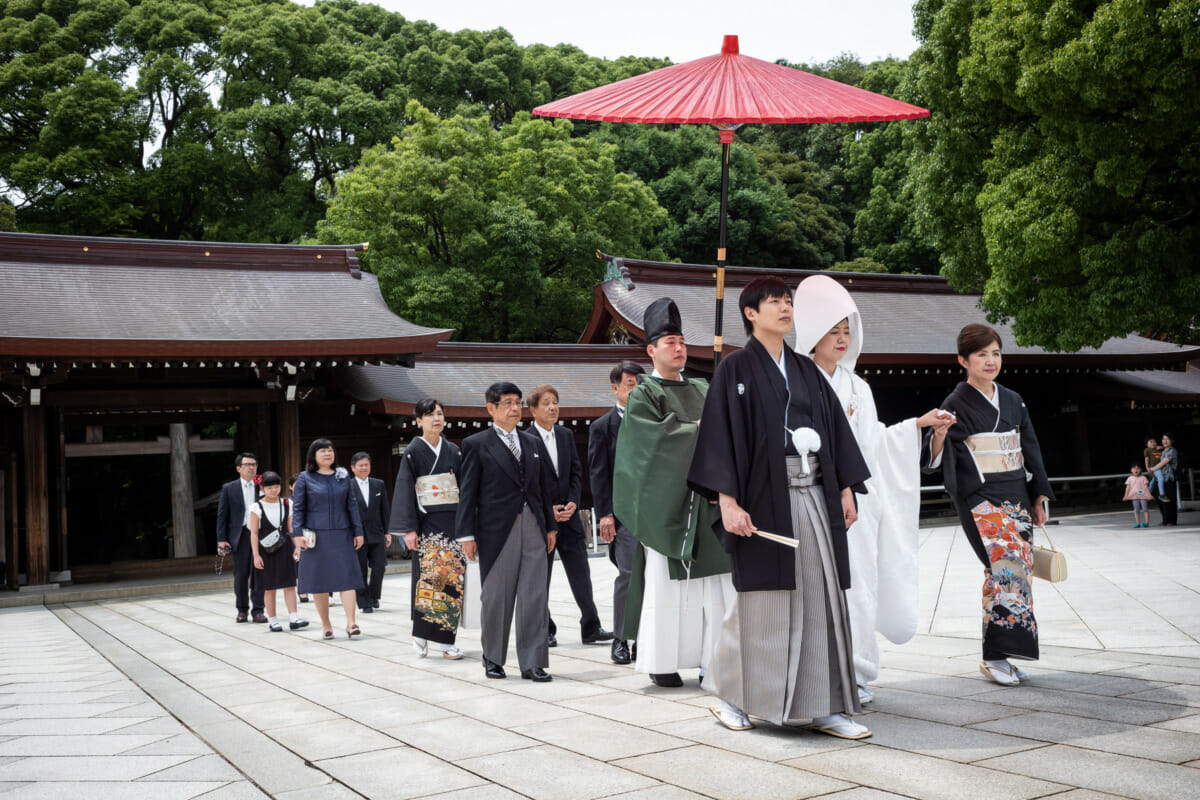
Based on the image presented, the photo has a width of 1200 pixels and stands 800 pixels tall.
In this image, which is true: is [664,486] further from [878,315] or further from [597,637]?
[878,315]

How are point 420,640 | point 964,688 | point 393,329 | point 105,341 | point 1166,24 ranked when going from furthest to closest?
point 393,329 < point 105,341 < point 1166,24 < point 420,640 < point 964,688

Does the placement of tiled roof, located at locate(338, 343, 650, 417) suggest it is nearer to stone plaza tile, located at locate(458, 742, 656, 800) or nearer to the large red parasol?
the large red parasol

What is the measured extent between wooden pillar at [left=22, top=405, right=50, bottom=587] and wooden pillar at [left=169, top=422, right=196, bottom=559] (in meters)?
2.71

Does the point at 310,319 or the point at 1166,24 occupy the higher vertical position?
the point at 1166,24

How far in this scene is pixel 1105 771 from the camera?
3.15 m

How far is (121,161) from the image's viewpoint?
28.9 m

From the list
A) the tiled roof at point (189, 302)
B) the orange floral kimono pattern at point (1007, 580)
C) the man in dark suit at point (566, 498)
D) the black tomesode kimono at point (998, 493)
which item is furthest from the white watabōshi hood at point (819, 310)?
the tiled roof at point (189, 302)

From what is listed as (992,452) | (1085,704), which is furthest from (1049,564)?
(1085,704)

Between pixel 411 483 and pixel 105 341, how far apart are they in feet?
28.2

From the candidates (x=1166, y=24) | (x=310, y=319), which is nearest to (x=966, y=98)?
(x=1166, y=24)

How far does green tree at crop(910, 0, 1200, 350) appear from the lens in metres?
11.5

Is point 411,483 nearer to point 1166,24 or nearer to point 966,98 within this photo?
point 1166,24

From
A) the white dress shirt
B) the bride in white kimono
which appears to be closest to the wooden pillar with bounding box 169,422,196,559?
the white dress shirt

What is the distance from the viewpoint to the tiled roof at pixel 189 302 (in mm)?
14438
